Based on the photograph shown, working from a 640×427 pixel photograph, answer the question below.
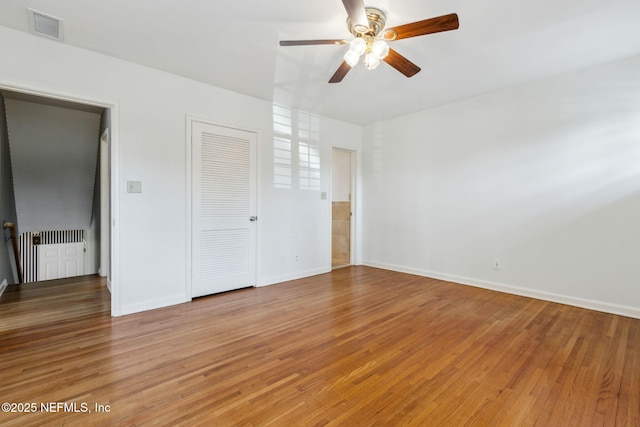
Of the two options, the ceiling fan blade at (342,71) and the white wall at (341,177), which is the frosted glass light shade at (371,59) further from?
the white wall at (341,177)

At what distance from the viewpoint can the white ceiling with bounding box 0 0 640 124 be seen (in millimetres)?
2158

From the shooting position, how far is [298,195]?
449 cm

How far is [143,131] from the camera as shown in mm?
3053

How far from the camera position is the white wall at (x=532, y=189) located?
2.99m

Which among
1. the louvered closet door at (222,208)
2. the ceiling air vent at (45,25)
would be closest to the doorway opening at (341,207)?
the louvered closet door at (222,208)

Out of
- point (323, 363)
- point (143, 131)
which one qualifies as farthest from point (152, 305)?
point (323, 363)

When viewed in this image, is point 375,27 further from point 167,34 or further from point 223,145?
point 223,145

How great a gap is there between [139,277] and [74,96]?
1869 mm

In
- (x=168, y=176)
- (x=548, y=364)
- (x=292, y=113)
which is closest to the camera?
(x=548, y=364)

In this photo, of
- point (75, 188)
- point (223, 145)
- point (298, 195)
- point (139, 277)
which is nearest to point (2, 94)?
point (75, 188)

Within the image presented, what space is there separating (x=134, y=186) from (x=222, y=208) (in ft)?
3.26

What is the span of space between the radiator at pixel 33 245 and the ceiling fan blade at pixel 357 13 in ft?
19.8

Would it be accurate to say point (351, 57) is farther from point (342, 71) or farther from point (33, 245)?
point (33, 245)

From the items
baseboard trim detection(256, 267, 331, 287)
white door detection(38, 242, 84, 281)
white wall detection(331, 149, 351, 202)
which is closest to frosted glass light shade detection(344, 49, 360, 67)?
baseboard trim detection(256, 267, 331, 287)
